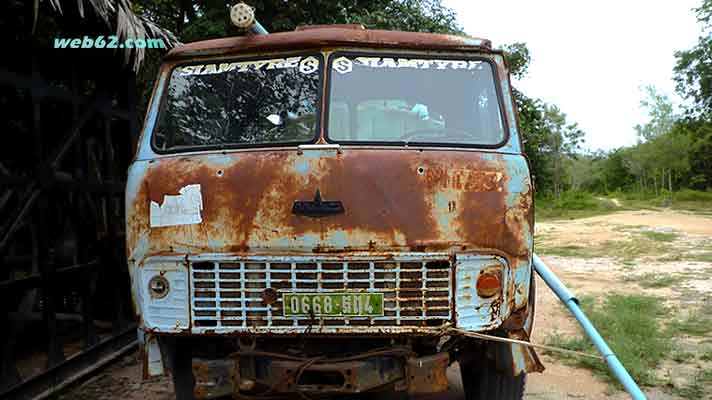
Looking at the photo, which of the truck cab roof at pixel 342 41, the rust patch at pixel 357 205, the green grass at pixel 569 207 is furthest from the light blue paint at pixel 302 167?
the green grass at pixel 569 207

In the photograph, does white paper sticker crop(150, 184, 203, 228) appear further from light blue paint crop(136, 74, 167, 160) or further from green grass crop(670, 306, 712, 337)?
green grass crop(670, 306, 712, 337)

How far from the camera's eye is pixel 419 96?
339 centimetres

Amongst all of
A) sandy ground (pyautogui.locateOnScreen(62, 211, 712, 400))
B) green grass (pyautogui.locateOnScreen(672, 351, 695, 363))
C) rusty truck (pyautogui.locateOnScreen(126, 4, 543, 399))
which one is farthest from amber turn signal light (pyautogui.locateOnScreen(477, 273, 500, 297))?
green grass (pyautogui.locateOnScreen(672, 351, 695, 363))

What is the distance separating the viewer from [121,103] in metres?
6.14

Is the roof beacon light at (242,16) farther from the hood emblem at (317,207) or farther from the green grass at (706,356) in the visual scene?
the green grass at (706,356)

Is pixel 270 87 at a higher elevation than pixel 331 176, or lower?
higher

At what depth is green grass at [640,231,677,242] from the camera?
15.1 metres

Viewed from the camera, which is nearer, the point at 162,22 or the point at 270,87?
the point at 270,87

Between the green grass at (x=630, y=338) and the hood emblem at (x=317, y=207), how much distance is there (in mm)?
2843

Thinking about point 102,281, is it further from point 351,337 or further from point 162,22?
point 162,22

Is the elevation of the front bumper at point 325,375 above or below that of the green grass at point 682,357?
above

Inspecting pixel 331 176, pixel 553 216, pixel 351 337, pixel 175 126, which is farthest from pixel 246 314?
pixel 553 216

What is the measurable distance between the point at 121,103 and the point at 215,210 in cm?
369

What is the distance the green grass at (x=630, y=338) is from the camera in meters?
4.77
